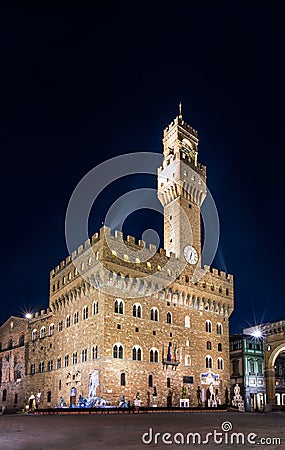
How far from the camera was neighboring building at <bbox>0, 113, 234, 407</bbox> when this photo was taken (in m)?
43.0

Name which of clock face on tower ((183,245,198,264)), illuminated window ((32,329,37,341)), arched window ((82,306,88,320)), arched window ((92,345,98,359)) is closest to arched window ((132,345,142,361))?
arched window ((92,345,98,359))

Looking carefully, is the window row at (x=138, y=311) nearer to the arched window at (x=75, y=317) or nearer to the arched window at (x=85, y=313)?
the arched window at (x=85, y=313)

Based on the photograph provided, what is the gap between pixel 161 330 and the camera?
155ft

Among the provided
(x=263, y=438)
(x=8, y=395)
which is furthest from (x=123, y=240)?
(x=263, y=438)

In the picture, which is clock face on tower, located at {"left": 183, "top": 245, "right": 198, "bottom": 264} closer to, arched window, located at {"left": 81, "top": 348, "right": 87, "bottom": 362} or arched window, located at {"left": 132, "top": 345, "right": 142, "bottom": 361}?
arched window, located at {"left": 132, "top": 345, "right": 142, "bottom": 361}

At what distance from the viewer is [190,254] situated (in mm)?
53469

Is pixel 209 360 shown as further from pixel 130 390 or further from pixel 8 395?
pixel 8 395

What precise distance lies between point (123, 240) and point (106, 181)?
823 centimetres

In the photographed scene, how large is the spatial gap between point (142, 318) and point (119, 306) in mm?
3072

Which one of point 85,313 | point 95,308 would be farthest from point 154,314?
point 85,313

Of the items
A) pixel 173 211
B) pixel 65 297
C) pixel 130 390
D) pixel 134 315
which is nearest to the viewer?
pixel 130 390

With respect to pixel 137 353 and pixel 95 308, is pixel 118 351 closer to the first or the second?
pixel 137 353

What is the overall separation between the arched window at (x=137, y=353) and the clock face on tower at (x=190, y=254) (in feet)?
41.2

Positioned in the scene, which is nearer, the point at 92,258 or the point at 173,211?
the point at 92,258
